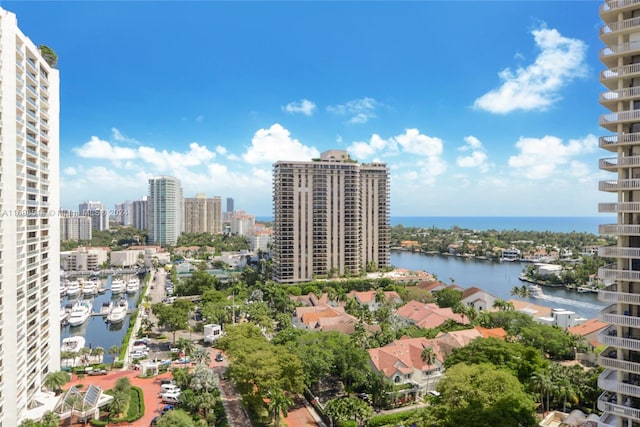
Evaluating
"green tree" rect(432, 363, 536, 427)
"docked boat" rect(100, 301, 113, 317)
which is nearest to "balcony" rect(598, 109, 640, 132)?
"green tree" rect(432, 363, 536, 427)

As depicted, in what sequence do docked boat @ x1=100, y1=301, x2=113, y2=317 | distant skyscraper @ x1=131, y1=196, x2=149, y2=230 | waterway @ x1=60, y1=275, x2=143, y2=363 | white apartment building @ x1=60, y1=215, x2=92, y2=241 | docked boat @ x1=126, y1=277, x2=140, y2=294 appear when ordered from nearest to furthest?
waterway @ x1=60, y1=275, x2=143, y2=363 < docked boat @ x1=100, y1=301, x2=113, y2=317 < docked boat @ x1=126, y1=277, x2=140, y2=294 < white apartment building @ x1=60, y1=215, x2=92, y2=241 < distant skyscraper @ x1=131, y1=196, x2=149, y2=230

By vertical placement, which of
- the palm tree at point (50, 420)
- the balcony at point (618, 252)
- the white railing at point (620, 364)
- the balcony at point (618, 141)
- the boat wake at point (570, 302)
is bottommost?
the boat wake at point (570, 302)

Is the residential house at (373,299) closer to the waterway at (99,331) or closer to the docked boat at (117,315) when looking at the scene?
the waterway at (99,331)

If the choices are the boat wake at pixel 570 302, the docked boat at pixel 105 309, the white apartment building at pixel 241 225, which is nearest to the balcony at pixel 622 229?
the boat wake at pixel 570 302

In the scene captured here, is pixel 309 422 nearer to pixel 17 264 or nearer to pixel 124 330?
pixel 17 264

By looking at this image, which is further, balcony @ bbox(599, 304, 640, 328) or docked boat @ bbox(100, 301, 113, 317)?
docked boat @ bbox(100, 301, 113, 317)

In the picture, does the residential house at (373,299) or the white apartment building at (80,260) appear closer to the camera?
the residential house at (373,299)

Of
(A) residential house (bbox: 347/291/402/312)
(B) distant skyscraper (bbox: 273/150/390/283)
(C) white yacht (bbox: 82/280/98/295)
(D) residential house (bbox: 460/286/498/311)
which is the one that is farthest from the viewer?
(C) white yacht (bbox: 82/280/98/295)

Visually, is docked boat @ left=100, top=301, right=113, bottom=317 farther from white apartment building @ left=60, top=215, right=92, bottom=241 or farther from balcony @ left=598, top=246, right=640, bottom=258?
balcony @ left=598, top=246, right=640, bottom=258
